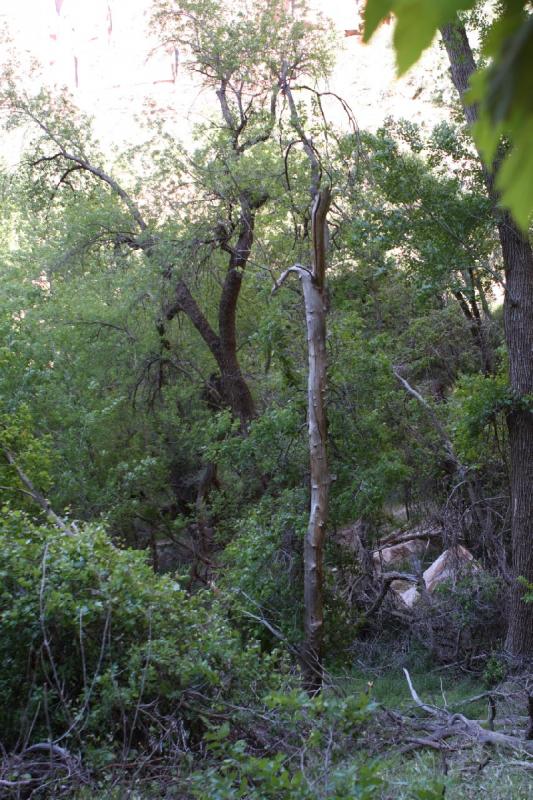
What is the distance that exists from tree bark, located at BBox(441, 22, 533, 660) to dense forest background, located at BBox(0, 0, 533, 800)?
0.04 meters

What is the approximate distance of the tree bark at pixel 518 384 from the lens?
1150 centimetres

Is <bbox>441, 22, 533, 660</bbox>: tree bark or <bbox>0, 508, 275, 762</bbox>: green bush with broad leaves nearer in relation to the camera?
<bbox>0, 508, 275, 762</bbox>: green bush with broad leaves

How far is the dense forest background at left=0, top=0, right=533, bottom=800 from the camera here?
5605 mm

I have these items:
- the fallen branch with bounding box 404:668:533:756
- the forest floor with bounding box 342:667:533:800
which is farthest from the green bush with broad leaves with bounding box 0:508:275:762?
the fallen branch with bounding box 404:668:533:756

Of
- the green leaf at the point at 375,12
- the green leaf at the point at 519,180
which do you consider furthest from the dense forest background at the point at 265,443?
the green leaf at the point at 375,12

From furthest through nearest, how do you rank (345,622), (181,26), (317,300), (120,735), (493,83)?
(181,26), (345,622), (317,300), (120,735), (493,83)

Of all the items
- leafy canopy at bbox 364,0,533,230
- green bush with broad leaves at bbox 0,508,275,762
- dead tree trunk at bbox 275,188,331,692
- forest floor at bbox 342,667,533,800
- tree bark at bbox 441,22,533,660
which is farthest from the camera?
tree bark at bbox 441,22,533,660

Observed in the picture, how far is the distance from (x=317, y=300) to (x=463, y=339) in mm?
9081

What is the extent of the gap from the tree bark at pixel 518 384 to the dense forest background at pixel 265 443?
0.04 m

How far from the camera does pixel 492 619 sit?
42.9 ft

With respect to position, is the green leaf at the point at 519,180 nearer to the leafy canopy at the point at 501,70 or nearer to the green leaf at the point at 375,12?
the leafy canopy at the point at 501,70

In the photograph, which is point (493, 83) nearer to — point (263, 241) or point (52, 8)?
point (263, 241)

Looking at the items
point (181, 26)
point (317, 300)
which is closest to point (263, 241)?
point (181, 26)

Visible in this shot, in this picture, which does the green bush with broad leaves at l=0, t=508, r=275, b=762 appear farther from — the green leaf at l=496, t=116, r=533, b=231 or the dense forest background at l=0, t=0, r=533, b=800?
the green leaf at l=496, t=116, r=533, b=231
